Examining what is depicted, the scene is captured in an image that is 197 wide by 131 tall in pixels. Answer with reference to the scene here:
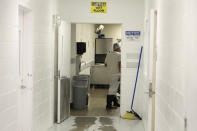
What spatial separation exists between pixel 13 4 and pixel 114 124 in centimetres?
389

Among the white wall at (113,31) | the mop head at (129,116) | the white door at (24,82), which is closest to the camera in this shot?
the white door at (24,82)

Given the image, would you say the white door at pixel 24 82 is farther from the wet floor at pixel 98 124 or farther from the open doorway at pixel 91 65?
the open doorway at pixel 91 65

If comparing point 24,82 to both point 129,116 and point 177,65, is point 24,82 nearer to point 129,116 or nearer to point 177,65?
point 177,65

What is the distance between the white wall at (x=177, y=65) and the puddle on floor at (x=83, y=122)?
2855 millimetres

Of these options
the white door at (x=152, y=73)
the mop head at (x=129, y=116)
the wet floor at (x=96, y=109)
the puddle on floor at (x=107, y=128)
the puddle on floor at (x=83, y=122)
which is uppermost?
the white door at (x=152, y=73)

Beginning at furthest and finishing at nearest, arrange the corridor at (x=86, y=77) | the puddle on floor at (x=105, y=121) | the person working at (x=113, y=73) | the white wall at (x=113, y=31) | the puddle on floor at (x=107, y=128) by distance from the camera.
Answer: the white wall at (x=113, y=31) → the person working at (x=113, y=73) → the puddle on floor at (x=105, y=121) → the puddle on floor at (x=107, y=128) → the corridor at (x=86, y=77)

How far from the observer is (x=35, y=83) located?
5270mm

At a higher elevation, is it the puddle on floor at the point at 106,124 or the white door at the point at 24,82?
the white door at the point at 24,82

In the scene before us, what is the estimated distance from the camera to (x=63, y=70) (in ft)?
23.1

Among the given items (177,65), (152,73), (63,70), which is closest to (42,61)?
(63,70)

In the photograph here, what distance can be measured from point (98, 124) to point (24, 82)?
2.39 m

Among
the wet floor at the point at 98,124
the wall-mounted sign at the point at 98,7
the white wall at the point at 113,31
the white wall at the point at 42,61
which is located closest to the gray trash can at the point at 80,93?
the wet floor at the point at 98,124

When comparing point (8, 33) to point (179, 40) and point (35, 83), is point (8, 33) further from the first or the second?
point (179, 40)

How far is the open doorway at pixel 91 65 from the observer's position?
27.3 ft
